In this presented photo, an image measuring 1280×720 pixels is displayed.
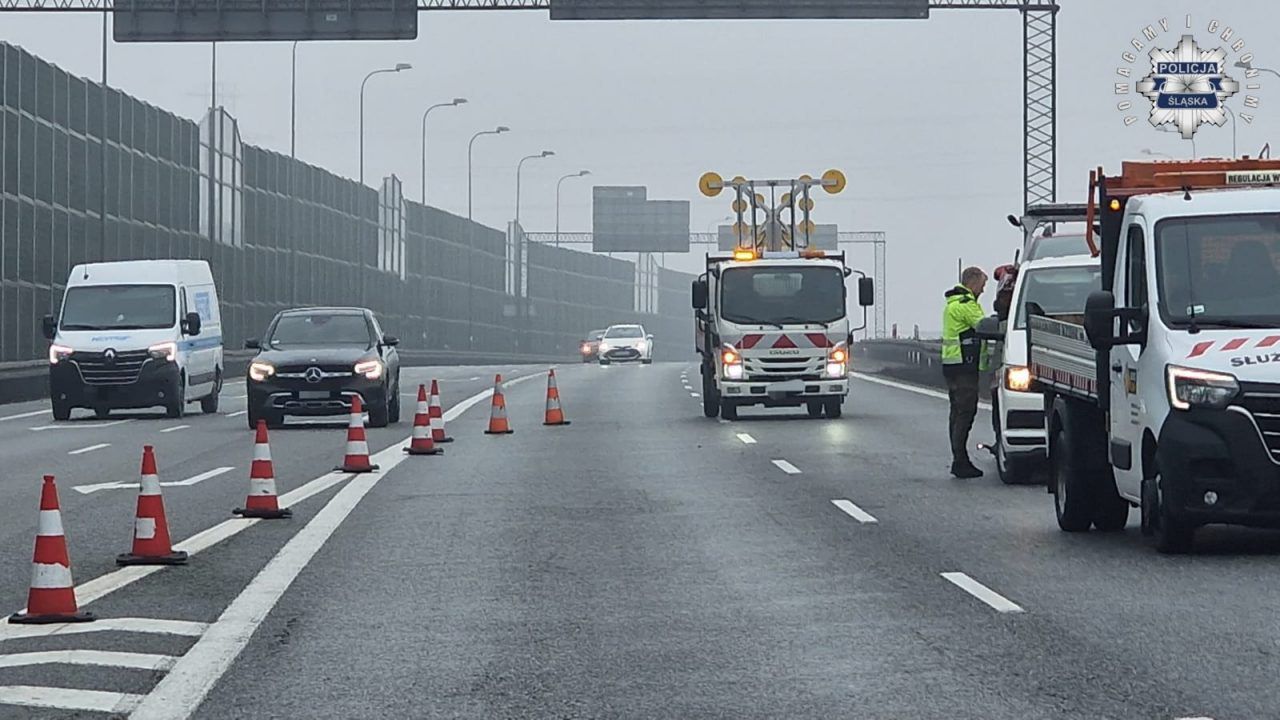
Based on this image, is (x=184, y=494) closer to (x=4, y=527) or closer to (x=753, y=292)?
(x=4, y=527)

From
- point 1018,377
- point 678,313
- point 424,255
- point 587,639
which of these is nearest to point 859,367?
point 424,255

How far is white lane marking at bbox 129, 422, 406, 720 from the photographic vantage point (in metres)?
8.86

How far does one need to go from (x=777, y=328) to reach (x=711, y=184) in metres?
7.07

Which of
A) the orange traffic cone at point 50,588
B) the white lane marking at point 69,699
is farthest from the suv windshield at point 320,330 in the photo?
the white lane marking at point 69,699

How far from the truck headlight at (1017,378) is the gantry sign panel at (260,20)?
26987 mm

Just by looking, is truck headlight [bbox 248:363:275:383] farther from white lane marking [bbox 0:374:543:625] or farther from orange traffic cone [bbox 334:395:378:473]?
white lane marking [bbox 0:374:543:625]

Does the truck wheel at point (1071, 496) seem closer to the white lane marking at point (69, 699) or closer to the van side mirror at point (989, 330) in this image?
the van side mirror at point (989, 330)

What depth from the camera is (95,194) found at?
5272 cm

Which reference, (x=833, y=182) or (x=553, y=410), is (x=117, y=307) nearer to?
(x=553, y=410)

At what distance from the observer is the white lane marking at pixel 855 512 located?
16.9 m

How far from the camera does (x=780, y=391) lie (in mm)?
32438

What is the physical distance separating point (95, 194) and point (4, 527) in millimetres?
36813

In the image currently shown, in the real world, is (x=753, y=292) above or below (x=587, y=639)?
above

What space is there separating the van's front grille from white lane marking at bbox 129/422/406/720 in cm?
1827
